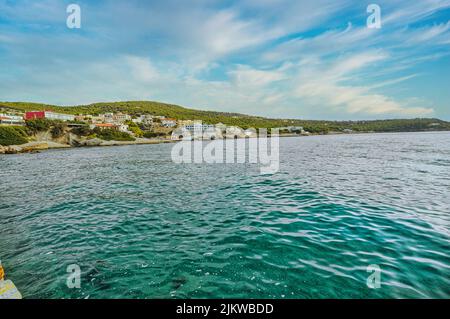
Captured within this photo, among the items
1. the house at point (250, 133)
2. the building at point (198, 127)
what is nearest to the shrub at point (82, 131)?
the building at point (198, 127)

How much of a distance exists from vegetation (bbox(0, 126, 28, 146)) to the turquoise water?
7014 centimetres

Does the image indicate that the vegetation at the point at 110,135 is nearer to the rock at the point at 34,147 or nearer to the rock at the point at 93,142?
the rock at the point at 93,142

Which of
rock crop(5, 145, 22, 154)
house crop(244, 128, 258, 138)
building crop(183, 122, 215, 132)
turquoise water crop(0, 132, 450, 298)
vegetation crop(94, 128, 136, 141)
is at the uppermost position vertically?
building crop(183, 122, 215, 132)

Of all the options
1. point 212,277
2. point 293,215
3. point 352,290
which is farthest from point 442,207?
point 212,277

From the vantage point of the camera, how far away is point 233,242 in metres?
9.27

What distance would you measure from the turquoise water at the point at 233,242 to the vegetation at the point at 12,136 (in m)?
70.1

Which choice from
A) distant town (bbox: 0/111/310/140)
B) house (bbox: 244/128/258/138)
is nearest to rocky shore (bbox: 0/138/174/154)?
distant town (bbox: 0/111/310/140)

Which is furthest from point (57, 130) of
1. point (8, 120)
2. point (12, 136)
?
point (8, 120)

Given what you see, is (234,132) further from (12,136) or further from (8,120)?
(12,136)

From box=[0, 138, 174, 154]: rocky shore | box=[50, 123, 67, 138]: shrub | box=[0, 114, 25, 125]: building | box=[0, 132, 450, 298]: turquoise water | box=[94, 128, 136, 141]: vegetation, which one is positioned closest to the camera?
box=[0, 132, 450, 298]: turquoise water

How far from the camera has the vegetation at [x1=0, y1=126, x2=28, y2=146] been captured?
69738 mm

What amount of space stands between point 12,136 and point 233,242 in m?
90.6

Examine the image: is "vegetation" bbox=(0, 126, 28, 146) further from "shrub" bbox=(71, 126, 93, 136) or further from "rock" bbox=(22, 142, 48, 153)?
"shrub" bbox=(71, 126, 93, 136)
